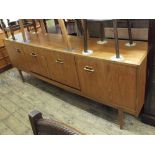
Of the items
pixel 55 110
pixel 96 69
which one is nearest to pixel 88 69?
pixel 96 69

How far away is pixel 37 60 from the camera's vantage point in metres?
2.06

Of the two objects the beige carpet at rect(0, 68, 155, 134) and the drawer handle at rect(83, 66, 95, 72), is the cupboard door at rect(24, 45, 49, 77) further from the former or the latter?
the drawer handle at rect(83, 66, 95, 72)

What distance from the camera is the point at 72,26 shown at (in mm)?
2268

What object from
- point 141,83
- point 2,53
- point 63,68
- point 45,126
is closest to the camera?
point 45,126

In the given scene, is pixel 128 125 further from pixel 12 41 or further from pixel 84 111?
pixel 12 41

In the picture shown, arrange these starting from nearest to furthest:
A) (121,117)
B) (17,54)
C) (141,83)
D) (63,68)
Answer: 1. (141,83)
2. (121,117)
3. (63,68)
4. (17,54)

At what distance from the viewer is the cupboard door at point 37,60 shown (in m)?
1.96

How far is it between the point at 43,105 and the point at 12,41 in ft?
2.89

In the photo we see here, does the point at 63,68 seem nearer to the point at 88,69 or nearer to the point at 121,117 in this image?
the point at 88,69

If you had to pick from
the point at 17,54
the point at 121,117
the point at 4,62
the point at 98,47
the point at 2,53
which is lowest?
the point at 121,117

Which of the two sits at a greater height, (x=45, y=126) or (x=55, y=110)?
(x=45, y=126)

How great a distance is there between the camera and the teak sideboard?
132cm

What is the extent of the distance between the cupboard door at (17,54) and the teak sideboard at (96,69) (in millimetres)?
76

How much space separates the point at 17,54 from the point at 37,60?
0.45m
